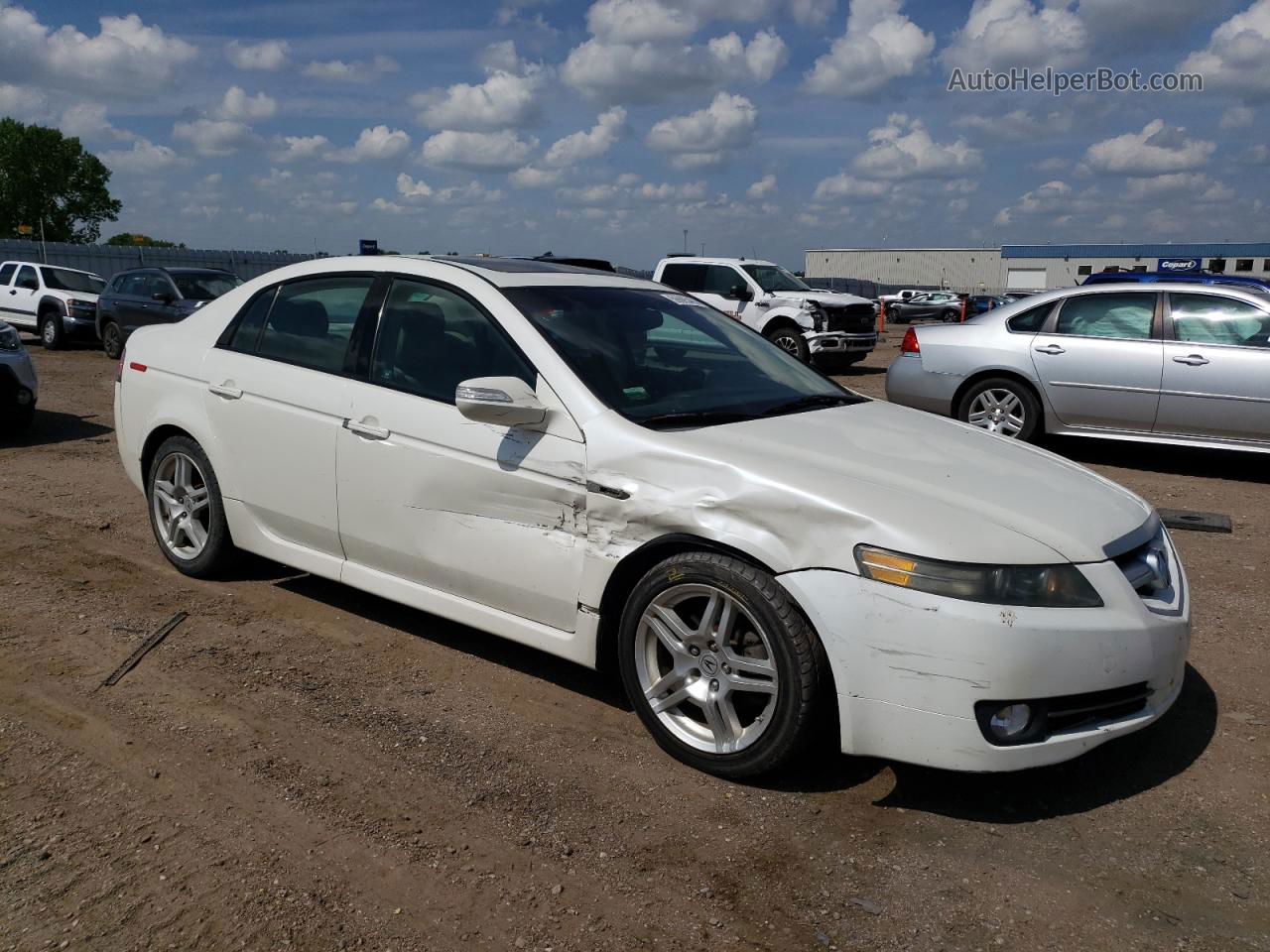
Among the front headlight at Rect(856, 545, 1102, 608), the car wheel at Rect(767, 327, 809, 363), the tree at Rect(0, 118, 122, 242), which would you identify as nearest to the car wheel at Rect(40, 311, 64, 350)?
the car wheel at Rect(767, 327, 809, 363)

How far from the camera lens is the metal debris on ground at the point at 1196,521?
6879 mm

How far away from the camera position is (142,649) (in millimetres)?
4379

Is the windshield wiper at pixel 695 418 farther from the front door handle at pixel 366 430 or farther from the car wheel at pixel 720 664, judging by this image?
the front door handle at pixel 366 430

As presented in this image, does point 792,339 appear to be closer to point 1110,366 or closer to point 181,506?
point 1110,366

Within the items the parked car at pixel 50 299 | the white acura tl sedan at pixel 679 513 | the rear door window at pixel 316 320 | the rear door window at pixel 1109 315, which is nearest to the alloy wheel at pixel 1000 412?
the rear door window at pixel 1109 315

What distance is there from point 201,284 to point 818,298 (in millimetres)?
10344

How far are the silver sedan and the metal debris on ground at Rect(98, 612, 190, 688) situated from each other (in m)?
7.23

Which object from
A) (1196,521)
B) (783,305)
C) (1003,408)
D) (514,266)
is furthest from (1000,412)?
(783,305)

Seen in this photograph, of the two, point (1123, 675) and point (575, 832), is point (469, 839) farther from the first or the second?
point (1123, 675)

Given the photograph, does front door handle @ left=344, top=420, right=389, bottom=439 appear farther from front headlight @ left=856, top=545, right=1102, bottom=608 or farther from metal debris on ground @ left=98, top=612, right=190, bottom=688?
front headlight @ left=856, top=545, right=1102, bottom=608

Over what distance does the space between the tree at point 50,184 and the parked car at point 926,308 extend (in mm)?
84316

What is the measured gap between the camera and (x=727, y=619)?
3.30 metres

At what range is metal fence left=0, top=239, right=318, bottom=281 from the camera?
3372 cm

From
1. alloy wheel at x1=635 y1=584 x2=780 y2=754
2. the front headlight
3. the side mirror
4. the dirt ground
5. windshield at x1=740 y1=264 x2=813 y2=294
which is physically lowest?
the dirt ground
